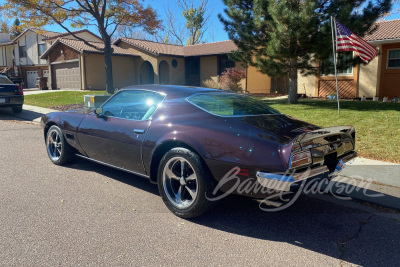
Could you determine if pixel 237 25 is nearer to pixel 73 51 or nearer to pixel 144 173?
pixel 144 173

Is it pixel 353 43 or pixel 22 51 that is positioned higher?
pixel 22 51

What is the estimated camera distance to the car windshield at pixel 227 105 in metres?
3.85

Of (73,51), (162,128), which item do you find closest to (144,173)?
(162,128)

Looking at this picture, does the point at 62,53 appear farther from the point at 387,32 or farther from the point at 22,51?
the point at 387,32

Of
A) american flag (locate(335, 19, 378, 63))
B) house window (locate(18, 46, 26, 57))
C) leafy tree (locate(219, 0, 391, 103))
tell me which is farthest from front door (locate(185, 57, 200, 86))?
house window (locate(18, 46, 26, 57))

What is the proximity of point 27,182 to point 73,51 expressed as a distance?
21711 mm

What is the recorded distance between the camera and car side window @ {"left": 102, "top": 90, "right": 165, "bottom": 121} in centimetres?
419

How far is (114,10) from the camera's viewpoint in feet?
53.3

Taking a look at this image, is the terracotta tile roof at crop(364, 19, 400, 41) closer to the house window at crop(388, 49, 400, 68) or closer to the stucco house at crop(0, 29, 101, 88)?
the house window at crop(388, 49, 400, 68)

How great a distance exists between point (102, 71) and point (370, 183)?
22.4 meters

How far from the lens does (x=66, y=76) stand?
984 inches

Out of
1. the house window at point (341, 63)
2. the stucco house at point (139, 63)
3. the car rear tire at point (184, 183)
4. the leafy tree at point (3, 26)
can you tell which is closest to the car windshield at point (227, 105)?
the car rear tire at point (184, 183)

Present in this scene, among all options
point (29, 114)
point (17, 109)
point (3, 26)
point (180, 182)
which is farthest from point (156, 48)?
point (3, 26)

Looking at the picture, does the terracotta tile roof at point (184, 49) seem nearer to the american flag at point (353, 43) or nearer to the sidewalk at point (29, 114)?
the sidewalk at point (29, 114)
